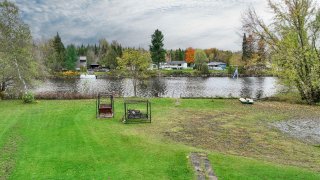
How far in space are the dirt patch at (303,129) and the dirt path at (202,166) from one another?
774cm

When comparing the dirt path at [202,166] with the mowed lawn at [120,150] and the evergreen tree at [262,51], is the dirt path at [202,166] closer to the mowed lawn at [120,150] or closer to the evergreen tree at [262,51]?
the mowed lawn at [120,150]

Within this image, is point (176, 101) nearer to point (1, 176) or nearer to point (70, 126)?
point (70, 126)

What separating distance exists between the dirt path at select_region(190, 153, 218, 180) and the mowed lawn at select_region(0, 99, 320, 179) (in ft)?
0.85

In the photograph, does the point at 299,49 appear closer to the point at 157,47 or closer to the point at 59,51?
the point at 157,47

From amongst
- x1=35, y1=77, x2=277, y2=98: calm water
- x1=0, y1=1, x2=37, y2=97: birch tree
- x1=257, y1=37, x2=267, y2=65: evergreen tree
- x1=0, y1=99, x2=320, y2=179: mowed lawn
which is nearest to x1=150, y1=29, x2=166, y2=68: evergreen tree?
x1=35, y1=77, x2=277, y2=98: calm water

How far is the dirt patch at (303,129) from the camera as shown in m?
19.5

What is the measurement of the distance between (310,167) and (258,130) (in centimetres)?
750

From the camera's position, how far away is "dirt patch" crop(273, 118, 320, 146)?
19531 mm

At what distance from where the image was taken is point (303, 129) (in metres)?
22.2

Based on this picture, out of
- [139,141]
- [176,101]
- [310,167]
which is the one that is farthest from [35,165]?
[176,101]

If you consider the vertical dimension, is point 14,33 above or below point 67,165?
above

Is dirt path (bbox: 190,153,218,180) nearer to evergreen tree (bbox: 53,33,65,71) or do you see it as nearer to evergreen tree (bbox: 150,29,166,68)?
evergreen tree (bbox: 150,29,166,68)

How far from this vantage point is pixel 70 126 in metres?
20.5

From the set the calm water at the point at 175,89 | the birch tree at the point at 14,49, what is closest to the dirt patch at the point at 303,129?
the calm water at the point at 175,89
